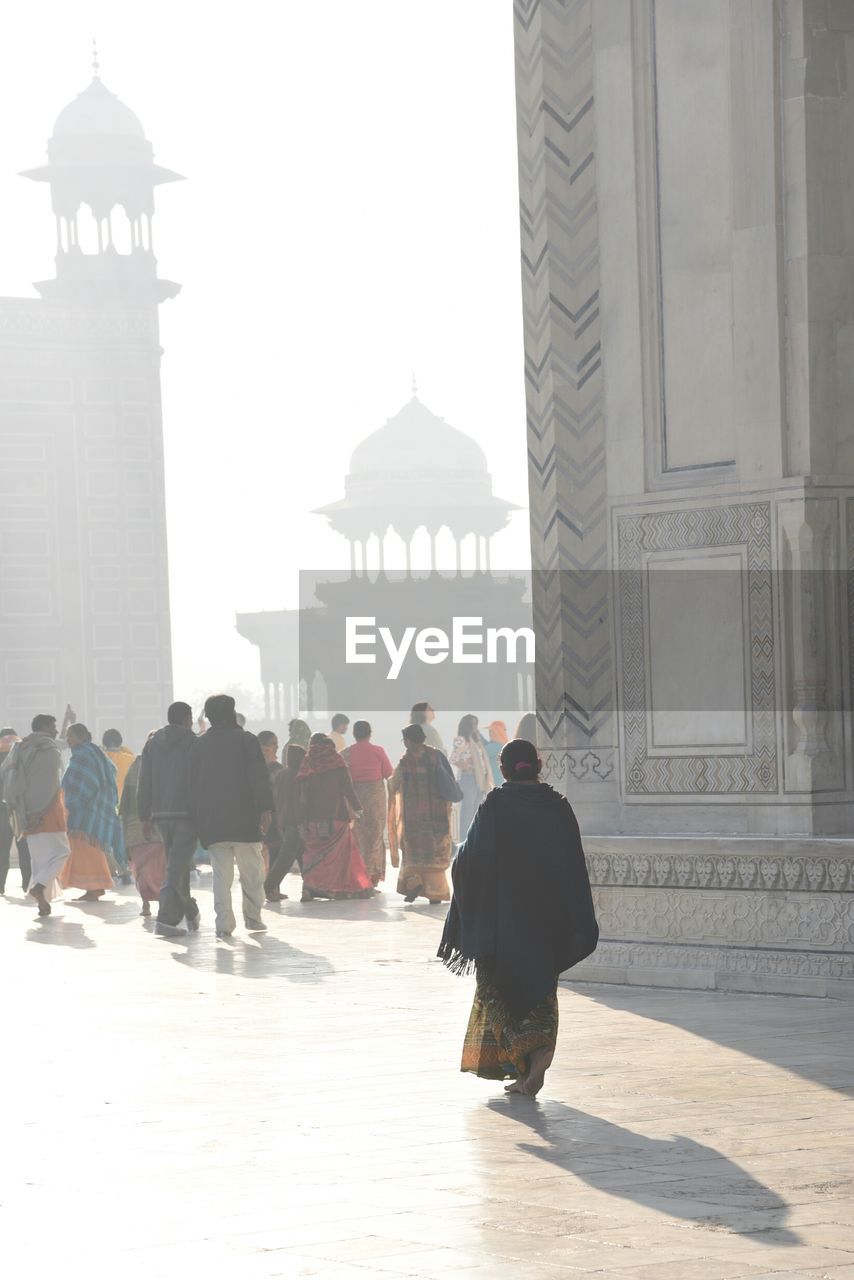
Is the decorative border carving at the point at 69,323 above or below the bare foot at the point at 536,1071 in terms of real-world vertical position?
above

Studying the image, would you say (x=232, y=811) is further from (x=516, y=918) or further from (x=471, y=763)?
(x=516, y=918)

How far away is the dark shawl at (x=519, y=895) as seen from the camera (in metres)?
6.38

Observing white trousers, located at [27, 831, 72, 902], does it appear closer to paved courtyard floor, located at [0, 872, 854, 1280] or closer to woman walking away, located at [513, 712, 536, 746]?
woman walking away, located at [513, 712, 536, 746]

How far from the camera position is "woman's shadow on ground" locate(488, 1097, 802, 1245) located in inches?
178

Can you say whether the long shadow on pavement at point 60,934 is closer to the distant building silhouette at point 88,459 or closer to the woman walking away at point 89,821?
the woman walking away at point 89,821

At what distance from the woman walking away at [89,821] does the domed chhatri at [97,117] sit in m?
26.9

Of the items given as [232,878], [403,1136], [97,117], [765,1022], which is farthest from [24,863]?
[97,117]

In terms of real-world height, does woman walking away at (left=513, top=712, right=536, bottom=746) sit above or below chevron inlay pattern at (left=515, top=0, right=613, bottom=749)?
below

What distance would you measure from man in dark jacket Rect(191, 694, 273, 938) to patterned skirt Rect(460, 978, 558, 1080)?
5.08m

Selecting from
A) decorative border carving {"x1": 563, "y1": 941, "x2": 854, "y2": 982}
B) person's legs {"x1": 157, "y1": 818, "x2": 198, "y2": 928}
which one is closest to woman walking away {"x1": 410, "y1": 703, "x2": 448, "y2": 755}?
person's legs {"x1": 157, "y1": 818, "x2": 198, "y2": 928}

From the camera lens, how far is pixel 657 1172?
504 centimetres

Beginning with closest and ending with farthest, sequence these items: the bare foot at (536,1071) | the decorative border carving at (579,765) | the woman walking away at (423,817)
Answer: the bare foot at (536,1071) → the decorative border carving at (579,765) → the woman walking away at (423,817)

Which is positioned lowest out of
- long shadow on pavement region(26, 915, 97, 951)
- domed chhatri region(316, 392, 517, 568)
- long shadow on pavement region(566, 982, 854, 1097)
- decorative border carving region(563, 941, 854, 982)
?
long shadow on pavement region(26, 915, 97, 951)

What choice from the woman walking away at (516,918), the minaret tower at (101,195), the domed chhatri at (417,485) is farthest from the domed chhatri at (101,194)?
the woman walking away at (516,918)
